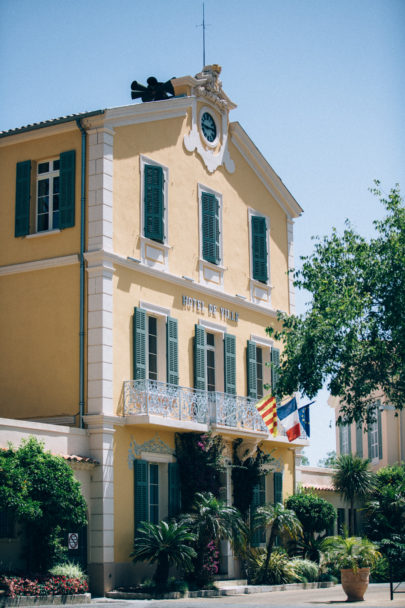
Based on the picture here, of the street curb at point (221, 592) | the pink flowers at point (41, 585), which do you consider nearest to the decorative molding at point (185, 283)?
→ the pink flowers at point (41, 585)

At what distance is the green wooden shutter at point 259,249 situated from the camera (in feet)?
103

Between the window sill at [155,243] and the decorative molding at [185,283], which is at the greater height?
the window sill at [155,243]

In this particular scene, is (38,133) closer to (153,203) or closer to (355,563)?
(153,203)

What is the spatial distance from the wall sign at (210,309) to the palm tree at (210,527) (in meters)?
5.44

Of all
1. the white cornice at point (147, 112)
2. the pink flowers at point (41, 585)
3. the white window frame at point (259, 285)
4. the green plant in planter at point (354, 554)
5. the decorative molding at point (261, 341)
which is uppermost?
the white cornice at point (147, 112)

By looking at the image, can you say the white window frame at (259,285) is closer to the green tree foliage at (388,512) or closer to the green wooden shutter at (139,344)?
the green wooden shutter at (139,344)

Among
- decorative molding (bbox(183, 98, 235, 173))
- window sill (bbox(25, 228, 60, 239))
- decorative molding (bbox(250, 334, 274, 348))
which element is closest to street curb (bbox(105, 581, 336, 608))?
decorative molding (bbox(250, 334, 274, 348))

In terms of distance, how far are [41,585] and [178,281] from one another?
9.78m

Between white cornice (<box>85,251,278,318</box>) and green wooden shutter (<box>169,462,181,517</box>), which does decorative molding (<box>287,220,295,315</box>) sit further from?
green wooden shutter (<box>169,462,181,517</box>)

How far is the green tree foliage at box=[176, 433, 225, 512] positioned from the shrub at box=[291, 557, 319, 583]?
337 cm

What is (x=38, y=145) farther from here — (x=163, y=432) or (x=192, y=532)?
(x=192, y=532)

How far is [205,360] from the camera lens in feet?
91.6

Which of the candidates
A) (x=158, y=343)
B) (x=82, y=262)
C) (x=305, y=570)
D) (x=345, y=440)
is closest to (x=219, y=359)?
(x=158, y=343)

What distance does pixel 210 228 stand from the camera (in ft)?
95.9
